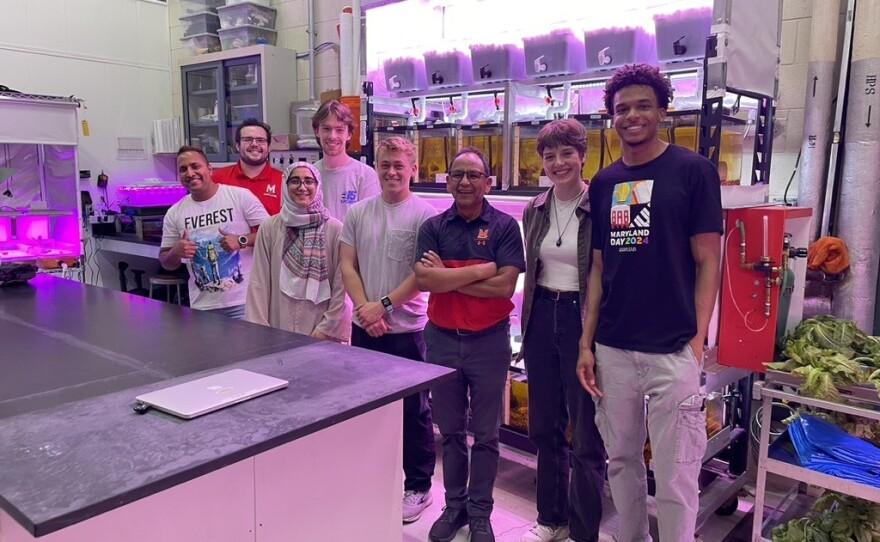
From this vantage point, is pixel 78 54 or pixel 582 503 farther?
pixel 78 54

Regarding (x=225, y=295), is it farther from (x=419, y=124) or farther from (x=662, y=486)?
(x=662, y=486)

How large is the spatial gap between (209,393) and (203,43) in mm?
4726

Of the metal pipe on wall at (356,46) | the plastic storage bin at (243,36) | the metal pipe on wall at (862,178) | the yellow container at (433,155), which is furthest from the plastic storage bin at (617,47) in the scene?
the plastic storage bin at (243,36)

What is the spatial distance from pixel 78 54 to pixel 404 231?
14.9ft

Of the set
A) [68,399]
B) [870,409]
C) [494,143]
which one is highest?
[494,143]

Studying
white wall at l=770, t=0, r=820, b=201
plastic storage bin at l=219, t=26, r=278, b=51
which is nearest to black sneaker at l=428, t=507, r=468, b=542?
white wall at l=770, t=0, r=820, b=201

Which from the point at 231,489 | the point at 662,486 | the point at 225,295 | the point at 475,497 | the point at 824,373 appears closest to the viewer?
the point at 231,489

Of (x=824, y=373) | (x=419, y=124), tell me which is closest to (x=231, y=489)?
(x=824, y=373)

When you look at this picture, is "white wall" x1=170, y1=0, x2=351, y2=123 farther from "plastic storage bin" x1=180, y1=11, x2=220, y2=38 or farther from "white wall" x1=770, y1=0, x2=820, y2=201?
"white wall" x1=770, y1=0, x2=820, y2=201

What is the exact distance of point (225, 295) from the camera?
2.75 metres

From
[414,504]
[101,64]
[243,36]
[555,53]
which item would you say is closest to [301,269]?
[414,504]

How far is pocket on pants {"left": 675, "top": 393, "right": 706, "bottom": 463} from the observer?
1857 millimetres

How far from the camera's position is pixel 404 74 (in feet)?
10.9

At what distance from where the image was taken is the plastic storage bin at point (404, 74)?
3255 millimetres
